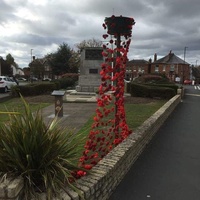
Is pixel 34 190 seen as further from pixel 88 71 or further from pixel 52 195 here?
pixel 88 71

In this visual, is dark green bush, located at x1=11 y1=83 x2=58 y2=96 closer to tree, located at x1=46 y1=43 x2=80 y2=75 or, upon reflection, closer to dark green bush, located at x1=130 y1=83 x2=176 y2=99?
dark green bush, located at x1=130 y1=83 x2=176 y2=99

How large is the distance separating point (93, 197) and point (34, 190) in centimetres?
82

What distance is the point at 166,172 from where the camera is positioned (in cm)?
488

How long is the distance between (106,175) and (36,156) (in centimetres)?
109

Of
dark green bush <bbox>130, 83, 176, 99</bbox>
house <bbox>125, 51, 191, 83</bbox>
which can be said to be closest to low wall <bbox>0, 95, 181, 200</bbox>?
dark green bush <bbox>130, 83, 176, 99</bbox>

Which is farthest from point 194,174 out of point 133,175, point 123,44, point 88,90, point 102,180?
point 88,90

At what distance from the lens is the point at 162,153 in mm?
5988

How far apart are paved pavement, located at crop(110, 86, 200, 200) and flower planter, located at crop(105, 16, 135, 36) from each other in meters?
2.75

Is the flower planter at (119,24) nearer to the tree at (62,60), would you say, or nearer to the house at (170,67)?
the tree at (62,60)

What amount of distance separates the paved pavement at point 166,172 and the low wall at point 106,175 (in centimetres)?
16

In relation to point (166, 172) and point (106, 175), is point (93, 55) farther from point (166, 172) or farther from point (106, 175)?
point (106, 175)

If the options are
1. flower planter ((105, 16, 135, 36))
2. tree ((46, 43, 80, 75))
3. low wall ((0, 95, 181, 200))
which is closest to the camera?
low wall ((0, 95, 181, 200))

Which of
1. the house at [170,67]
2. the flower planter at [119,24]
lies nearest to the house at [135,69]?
the house at [170,67]

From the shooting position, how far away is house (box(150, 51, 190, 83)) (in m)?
85.1
